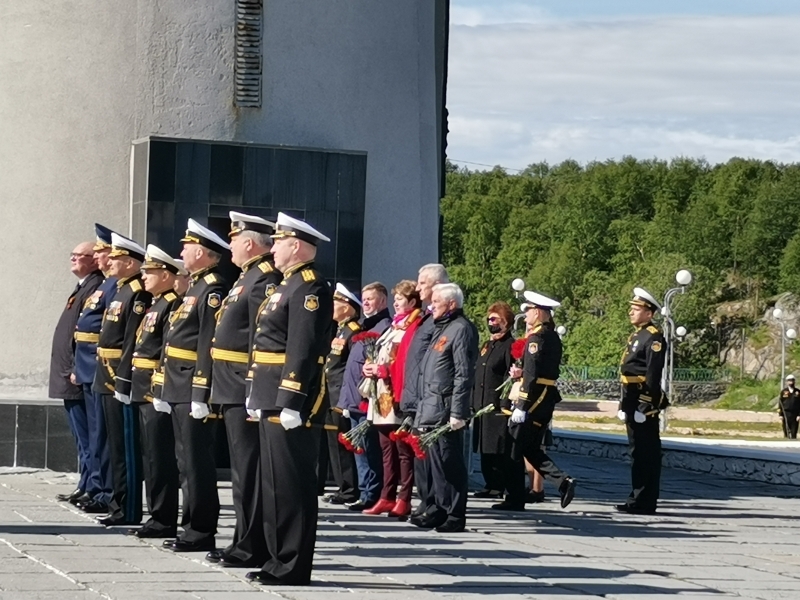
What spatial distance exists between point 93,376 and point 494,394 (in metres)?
3.70

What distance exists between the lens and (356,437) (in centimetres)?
1320

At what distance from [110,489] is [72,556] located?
97.7 inches

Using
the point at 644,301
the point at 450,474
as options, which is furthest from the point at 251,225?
the point at 644,301

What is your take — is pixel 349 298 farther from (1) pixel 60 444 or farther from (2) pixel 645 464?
(1) pixel 60 444

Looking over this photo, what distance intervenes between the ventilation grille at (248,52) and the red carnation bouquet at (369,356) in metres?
3.18

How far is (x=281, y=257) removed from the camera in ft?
29.3

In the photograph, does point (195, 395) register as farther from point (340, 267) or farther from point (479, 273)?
point (479, 273)

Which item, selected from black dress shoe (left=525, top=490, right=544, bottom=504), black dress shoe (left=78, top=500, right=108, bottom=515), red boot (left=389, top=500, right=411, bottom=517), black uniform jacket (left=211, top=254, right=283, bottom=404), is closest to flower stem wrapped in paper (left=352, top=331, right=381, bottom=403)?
red boot (left=389, top=500, right=411, bottom=517)

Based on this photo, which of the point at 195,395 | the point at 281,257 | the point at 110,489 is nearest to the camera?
the point at 281,257

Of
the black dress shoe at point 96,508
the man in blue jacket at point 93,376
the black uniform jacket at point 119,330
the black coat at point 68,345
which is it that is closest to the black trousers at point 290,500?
the black uniform jacket at point 119,330

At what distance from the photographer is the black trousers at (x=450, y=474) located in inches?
464

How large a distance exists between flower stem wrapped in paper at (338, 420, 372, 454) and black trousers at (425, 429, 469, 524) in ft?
4.01

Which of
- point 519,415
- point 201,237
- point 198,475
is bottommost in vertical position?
point 198,475

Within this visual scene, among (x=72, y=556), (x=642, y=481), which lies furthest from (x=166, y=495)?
(x=642, y=481)
